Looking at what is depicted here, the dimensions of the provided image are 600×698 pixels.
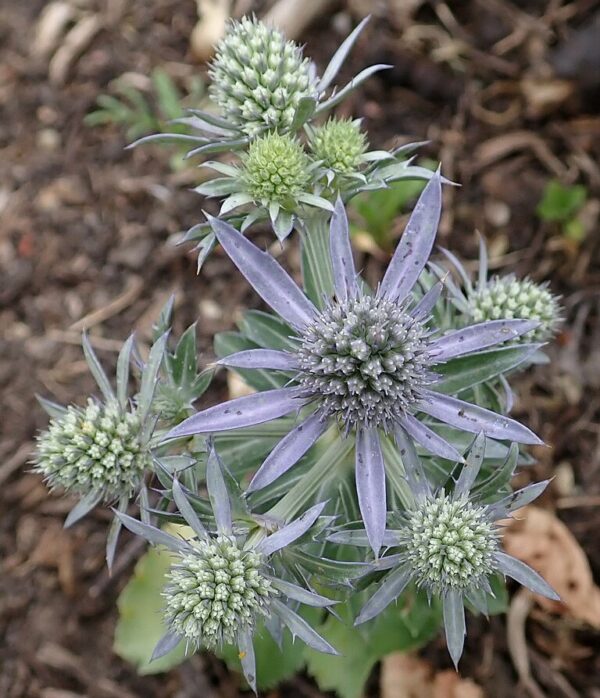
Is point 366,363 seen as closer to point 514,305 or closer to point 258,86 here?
point 514,305

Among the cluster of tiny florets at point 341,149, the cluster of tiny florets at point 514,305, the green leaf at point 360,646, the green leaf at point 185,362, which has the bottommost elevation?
the green leaf at point 360,646

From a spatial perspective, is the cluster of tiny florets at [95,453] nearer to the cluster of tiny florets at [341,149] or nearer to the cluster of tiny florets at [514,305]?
the cluster of tiny florets at [341,149]

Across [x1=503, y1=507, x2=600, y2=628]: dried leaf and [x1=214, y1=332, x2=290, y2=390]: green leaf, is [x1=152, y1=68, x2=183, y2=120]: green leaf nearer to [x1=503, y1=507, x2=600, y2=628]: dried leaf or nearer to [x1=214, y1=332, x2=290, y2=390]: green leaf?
[x1=214, y1=332, x2=290, y2=390]: green leaf

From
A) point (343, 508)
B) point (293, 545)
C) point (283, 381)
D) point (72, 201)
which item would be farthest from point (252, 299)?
point (293, 545)

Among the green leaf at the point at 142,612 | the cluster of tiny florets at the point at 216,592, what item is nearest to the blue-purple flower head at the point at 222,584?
the cluster of tiny florets at the point at 216,592

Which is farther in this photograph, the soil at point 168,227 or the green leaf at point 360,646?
the soil at point 168,227

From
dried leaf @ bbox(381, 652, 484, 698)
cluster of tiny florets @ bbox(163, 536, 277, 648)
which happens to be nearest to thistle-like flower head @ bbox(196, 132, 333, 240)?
cluster of tiny florets @ bbox(163, 536, 277, 648)
